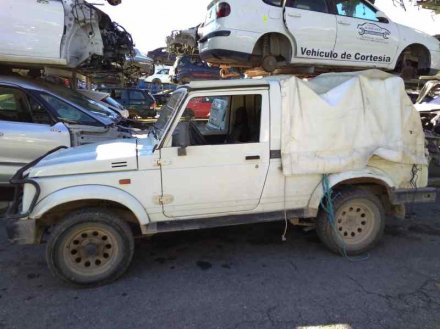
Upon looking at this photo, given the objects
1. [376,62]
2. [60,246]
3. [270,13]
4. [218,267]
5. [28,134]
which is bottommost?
[218,267]

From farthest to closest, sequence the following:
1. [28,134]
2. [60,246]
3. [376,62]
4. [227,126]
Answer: [376,62] < [28,134] < [227,126] < [60,246]

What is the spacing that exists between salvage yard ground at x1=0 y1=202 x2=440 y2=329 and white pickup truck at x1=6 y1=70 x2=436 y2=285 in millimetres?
300

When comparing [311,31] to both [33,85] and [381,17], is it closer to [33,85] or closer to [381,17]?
[381,17]

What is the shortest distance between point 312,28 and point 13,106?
507cm

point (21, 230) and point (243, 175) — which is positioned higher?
point (243, 175)

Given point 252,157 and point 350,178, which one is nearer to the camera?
point 252,157

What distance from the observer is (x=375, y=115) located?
446 centimetres

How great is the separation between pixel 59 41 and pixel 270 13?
11.4 feet

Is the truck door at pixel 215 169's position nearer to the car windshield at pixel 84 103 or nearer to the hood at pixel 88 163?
the hood at pixel 88 163

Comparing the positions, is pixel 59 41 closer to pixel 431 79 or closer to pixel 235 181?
pixel 235 181

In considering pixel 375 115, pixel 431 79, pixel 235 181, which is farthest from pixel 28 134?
pixel 431 79

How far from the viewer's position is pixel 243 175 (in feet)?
13.5

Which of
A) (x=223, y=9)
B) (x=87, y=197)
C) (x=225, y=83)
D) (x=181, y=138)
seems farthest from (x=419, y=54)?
(x=87, y=197)

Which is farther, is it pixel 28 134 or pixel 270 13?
pixel 270 13
